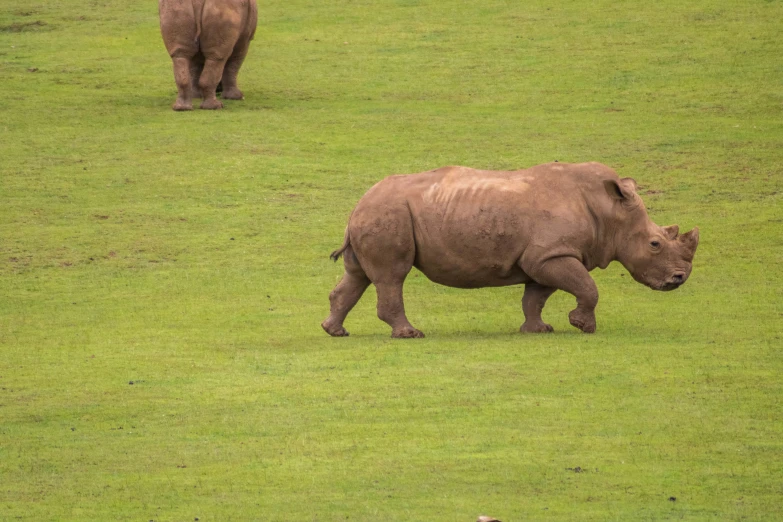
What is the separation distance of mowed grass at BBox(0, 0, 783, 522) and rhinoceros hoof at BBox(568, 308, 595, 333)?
189 millimetres

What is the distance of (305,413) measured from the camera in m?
12.8

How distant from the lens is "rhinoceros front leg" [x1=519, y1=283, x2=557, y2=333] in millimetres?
15852

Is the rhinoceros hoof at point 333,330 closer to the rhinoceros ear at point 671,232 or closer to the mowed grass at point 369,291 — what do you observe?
the mowed grass at point 369,291

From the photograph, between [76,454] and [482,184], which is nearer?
[76,454]

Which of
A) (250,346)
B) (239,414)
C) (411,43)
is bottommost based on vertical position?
(411,43)

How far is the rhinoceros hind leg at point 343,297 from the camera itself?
1605 cm

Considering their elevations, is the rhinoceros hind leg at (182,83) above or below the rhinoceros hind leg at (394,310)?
below

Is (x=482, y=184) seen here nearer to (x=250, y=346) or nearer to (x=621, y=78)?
(x=250, y=346)

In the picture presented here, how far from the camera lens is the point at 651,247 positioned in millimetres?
15734

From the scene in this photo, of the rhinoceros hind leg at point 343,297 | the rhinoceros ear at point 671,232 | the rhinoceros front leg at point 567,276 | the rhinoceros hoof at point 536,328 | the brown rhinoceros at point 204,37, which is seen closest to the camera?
the rhinoceros front leg at point 567,276

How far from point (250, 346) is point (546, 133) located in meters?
10.6

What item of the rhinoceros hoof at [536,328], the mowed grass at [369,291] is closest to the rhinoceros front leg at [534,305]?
the rhinoceros hoof at [536,328]

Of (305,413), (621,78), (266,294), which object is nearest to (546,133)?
(621,78)

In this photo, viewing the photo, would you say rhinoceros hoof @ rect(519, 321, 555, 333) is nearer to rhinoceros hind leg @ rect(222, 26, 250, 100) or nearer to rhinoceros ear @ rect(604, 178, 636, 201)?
rhinoceros ear @ rect(604, 178, 636, 201)
